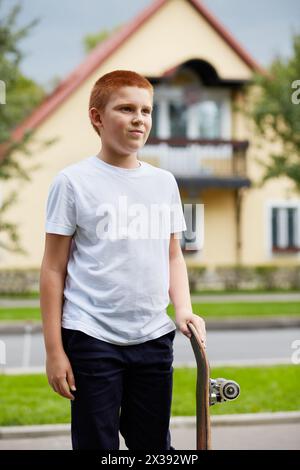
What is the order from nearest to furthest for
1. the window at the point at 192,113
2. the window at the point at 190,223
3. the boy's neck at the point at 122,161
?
the boy's neck at the point at 122,161, the window at the point at 190,223, the window at the point at 192,113

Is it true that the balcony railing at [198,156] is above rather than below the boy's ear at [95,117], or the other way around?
above

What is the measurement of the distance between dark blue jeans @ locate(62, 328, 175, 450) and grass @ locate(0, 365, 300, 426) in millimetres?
3490

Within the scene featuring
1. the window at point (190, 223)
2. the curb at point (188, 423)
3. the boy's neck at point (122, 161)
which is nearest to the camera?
the boy's neck at point (122, 161)

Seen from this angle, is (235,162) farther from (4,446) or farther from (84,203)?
(84,203)

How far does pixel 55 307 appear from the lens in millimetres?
2977

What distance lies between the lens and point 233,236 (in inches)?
1058

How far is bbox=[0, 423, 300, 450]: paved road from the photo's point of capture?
5.81 m

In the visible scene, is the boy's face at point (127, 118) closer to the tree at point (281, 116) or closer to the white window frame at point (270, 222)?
the tree at point (281, 116)

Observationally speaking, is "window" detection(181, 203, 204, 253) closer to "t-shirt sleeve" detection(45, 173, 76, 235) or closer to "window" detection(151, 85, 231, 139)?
"t-shirt sleeve" detection(45, 173, 76, 235)

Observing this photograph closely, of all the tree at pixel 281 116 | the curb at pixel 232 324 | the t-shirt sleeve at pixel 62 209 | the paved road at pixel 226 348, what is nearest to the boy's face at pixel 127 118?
the t-shirt sleeve at pixel 62 209

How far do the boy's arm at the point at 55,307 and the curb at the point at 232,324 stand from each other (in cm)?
1176

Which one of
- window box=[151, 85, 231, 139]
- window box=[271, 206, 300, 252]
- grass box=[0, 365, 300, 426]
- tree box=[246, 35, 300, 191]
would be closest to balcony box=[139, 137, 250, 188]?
window box=[151, 85, 231, 139]

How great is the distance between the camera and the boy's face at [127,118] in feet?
9.86

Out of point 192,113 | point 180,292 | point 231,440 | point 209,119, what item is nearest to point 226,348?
point 231,440
